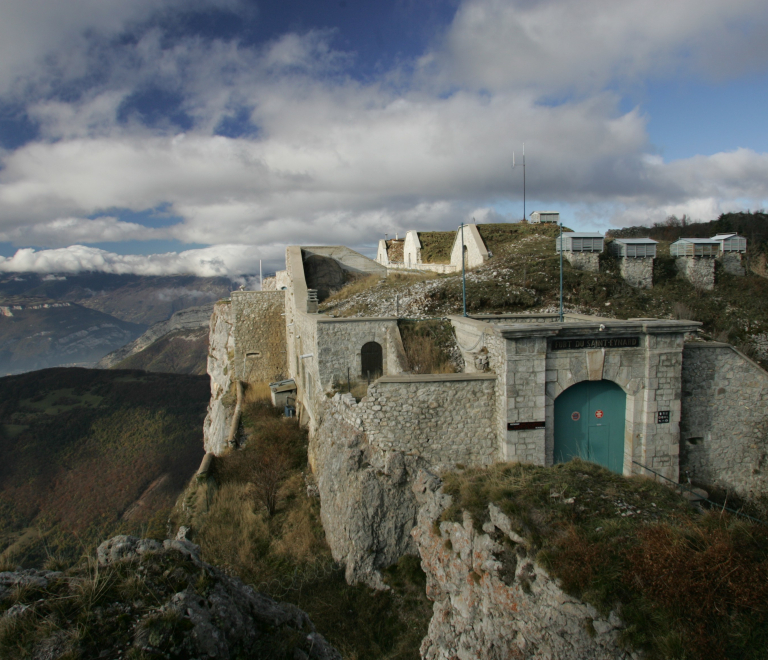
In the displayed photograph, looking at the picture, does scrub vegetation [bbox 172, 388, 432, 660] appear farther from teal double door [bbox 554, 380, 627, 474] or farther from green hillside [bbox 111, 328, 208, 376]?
green hillside [bbox 111, 328, 208, 376]

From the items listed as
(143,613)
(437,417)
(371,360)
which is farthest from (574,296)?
(143,613)

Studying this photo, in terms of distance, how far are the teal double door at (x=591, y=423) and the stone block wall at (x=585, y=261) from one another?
47.1 ft

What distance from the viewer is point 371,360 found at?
14141 millimetres

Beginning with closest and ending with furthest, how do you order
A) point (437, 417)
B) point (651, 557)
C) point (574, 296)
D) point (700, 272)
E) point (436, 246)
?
1. point (651, 557)
2. point (437, 417)
3. point (574, 296)
4. point (700, 272)
5. point (436, 246)

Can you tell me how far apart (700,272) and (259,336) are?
83.5 ft

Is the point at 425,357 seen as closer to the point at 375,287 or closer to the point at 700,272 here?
the point at 375,287

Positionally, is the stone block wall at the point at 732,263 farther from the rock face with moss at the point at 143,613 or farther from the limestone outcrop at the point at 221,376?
the rock face with moss at the point at 143,613

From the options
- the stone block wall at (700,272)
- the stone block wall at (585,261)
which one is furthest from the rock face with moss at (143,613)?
the stone block wall at (700,272)

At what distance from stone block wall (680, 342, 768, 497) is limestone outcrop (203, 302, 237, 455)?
59.2ft

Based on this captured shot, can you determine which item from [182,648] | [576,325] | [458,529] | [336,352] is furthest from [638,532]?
[336,352]

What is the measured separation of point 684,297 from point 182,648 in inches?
1011

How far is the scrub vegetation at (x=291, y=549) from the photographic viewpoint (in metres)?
9.61

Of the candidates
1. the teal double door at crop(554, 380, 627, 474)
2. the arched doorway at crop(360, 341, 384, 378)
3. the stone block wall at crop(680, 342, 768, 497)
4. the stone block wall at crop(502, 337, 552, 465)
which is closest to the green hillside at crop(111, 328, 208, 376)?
the arched doorway at crop(360, 341, 384, 378)

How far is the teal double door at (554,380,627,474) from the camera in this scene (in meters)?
10.3
